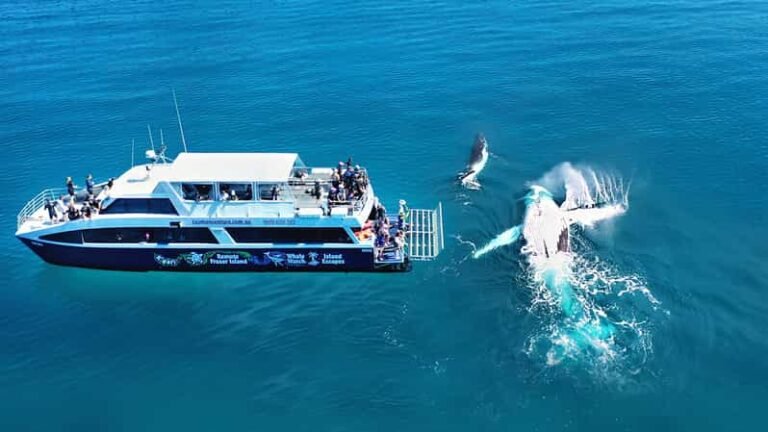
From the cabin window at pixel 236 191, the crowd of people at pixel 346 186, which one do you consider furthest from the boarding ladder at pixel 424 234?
the cabin window at pixel 236 191

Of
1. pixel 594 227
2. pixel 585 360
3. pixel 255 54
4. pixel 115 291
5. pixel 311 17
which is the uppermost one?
pixel 311 17

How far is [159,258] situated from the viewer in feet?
116

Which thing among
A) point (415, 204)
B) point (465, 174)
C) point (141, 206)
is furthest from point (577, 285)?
point (141, 206)

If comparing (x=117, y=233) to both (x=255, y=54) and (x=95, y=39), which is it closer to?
(x=255, y=54)

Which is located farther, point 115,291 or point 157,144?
point 157,144

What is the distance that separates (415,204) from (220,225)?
1359cm

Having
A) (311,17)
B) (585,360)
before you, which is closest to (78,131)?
(311,17)

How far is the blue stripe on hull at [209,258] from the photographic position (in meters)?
35.0

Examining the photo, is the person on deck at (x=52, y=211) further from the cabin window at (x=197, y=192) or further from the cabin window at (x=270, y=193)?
the cabin window at (x=270, y=193)

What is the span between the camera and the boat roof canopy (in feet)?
112

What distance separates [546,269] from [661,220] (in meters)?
10.2

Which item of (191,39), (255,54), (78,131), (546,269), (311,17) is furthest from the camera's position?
(311,17)

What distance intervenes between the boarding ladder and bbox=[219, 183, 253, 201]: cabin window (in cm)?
972

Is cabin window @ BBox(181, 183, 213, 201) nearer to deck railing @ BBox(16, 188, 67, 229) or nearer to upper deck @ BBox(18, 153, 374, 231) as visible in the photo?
upper deck @ BBox(18, 153, 374, 231)
